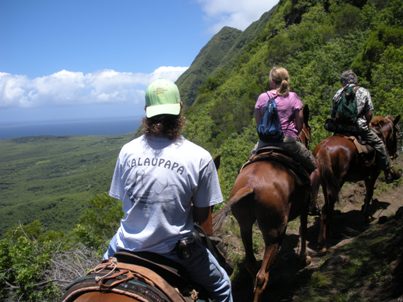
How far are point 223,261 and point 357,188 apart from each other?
6.78 m

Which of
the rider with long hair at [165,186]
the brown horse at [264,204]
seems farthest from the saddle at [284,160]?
the rider with long hair at [165,186]

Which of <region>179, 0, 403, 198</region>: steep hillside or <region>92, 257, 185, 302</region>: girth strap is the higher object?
<region>179, 0, 403, 198</region>: steep hillside

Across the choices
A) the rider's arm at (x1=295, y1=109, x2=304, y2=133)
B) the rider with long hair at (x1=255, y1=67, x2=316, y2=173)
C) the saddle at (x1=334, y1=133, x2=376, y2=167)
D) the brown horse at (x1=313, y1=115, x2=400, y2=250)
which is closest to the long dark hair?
the rider with long hair at (x1=255, y1=67, x2=316, y2=173)

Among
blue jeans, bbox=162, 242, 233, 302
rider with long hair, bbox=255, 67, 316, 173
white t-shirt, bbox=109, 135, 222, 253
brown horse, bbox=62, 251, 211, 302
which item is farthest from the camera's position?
rider with long hair, bbox=255, 67, 316, 173

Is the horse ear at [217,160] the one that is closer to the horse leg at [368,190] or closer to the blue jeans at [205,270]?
the blue jeans at [205,270]

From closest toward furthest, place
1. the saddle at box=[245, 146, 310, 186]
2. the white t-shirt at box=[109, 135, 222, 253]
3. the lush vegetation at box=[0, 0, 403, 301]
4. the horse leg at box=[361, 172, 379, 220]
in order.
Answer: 1. the white t-shirt at box=[109, 135, 222, 253]
2. the saddle at box=[245, 146, 310, 186]
3. the lush vegetation at box=[0, 0, 403, 301]
4. the horse leg at box=[361, 172, 379, 220]

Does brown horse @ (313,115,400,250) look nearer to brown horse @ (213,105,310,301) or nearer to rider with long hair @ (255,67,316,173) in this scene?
rider with long hair @ (255,67,316,173)

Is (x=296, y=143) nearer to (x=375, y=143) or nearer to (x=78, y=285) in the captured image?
(x=375, y=143)

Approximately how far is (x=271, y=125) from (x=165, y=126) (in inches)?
118

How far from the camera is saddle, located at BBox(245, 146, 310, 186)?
5.48 m

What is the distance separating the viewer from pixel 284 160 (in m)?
5.48

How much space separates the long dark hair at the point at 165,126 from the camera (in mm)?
2848

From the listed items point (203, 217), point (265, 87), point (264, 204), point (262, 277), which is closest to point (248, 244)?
point (262, 277)

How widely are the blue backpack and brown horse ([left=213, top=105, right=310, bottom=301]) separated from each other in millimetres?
385
